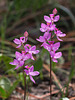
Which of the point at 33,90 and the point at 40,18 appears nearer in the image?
the point at 33,90

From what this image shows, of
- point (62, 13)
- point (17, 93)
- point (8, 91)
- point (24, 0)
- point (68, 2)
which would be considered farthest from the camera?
point (68, 2)

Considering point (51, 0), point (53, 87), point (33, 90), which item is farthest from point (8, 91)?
point (51, 0)

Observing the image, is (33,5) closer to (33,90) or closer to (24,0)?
(24,0)

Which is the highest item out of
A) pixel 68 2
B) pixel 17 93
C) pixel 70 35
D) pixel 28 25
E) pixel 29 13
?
pixel 68 2

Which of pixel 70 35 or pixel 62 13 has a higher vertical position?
pixel 62 13

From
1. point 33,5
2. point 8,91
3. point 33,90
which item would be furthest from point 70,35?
point 8,91

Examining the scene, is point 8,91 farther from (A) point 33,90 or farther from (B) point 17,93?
(A) point 33,90

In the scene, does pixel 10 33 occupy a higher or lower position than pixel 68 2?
lower

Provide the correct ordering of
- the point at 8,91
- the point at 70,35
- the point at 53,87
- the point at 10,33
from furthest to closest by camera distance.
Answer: the point at 10,33 → the point at 70,35 → the point at 53,87 → the point at 8,91

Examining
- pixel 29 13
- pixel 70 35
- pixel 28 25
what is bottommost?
pixel 70 35
